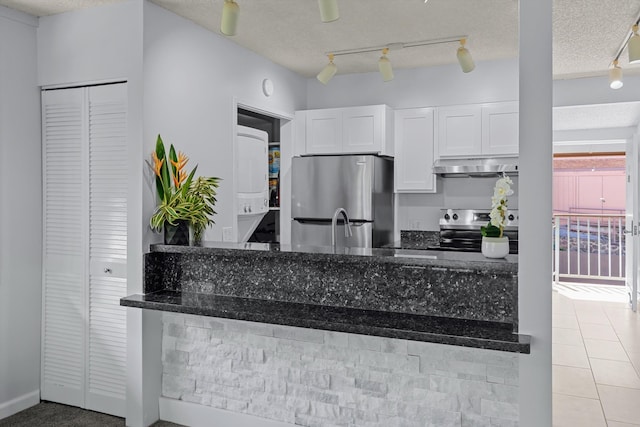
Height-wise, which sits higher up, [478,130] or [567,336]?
[478,130]

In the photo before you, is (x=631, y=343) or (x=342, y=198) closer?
(x=342, y=198)

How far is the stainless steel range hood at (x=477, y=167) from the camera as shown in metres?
4.39

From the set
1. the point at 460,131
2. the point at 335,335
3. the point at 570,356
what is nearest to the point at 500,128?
the point at 460,131

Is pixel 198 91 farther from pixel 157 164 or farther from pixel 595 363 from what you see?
pixel 595 363

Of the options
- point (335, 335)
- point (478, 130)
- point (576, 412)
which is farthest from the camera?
point (478, 130)

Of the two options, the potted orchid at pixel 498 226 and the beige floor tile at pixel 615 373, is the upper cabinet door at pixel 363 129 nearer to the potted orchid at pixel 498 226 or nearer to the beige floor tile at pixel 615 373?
the potted orchid at pixel 498 226

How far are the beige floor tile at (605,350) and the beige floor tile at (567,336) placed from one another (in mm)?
104

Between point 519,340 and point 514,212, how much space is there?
2.91 m

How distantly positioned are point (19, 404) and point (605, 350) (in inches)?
189

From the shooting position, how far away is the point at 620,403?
3.49 metres

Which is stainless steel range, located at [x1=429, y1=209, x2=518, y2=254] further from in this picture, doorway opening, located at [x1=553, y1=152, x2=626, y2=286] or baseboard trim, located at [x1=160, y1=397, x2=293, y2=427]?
doorway opening, located at [x1=553, y1=152, x2=626, y2=286]

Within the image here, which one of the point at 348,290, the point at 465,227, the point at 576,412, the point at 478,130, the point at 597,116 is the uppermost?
the point at 597,116

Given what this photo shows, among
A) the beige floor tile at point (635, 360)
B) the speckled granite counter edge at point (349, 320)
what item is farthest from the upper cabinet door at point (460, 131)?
the speckled granite counter edge at point (349, 320)

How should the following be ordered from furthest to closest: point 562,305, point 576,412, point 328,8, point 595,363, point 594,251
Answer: point 594,251, point 562,305, point 595,363, point 576,412, point 328,8
